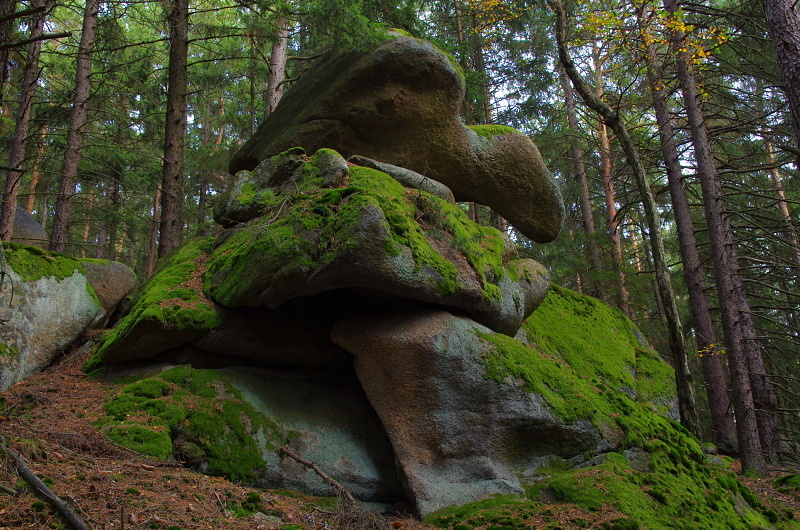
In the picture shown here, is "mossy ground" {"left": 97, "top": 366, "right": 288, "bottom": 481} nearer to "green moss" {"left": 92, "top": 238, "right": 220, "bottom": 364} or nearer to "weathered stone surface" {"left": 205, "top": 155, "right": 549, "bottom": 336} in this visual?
"green moss" {"left": 92, "top": 238, "right": 220, "bottom": 364}

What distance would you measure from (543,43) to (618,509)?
59.2ft

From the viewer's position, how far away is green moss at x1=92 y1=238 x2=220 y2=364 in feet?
20.8

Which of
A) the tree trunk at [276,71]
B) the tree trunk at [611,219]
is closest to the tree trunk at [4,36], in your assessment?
the tree trunk at [276,71]

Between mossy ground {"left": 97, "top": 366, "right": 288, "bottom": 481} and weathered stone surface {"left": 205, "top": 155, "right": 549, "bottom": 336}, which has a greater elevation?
weathered stone surface {"left": 205, "top": 155, "right": 549, "bottom": 336}

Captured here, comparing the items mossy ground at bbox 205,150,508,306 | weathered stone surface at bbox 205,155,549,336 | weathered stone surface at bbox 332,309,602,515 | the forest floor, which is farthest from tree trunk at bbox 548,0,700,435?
the forest floor

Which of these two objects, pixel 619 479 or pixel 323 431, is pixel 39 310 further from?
pixel 619 479

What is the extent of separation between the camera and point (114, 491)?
3.65 meters

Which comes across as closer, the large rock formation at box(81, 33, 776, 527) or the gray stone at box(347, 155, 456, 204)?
the large rock formation at box(81, 33, 776, 527)

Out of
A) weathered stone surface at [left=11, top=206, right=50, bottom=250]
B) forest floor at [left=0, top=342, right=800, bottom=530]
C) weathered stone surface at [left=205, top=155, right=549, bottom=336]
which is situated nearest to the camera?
forest floor at [left=0, top=342, right=800, bottom=530]

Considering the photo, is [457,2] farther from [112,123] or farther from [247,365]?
[247,365]

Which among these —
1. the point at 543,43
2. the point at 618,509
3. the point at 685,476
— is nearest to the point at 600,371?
the point at 685,476

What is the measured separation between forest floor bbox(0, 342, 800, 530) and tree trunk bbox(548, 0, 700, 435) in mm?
4141

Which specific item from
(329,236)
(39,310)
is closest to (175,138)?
(39,310)

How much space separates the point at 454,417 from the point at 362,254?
2.06m
